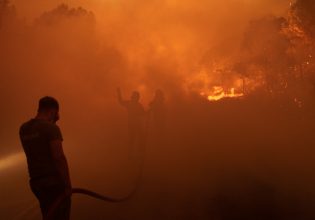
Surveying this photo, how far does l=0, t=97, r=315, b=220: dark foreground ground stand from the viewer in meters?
6.31

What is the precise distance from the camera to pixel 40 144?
13.4 feet

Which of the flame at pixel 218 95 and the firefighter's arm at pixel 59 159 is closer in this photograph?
the firefighter's arm at pixel 59 159

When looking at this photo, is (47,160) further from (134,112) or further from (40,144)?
(134,112)

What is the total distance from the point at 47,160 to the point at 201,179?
4903mm

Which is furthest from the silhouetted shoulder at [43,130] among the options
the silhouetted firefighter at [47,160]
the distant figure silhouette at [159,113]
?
the distant figure silhouette at [159,113]

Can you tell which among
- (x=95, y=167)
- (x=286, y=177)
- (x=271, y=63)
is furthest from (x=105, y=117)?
(x=271, y=63)

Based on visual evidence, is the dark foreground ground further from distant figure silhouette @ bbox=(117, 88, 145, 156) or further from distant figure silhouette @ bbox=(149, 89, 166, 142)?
distant figure silhouette @ bbox=(117, 88, 145, 156)

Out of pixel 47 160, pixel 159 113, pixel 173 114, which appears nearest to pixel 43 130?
pixel 47 160

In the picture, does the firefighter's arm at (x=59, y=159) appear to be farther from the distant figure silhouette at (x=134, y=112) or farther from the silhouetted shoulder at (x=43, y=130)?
Answer: the distant figure silhouette at (x=134, y=112)

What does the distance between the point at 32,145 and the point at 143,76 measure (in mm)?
20873

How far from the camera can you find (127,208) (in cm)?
669

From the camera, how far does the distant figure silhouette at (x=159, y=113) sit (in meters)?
14.0

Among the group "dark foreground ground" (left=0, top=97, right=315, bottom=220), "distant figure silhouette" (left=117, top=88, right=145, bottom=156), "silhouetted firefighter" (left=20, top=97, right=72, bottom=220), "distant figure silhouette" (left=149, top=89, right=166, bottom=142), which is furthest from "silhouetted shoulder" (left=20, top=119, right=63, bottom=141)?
"distant figure silhouette" (left=149, top=89, right=166, bottom=142)

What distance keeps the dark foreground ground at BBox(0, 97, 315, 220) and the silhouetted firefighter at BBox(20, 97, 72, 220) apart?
2.26 meters
